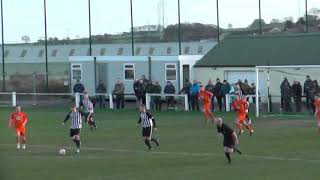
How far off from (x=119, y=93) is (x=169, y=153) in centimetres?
2195

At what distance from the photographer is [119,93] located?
45.4 metres

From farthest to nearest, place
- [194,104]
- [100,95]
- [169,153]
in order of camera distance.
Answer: [100,95], [194,104], [169,153]

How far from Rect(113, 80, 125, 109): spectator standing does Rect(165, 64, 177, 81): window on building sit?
3194 mm

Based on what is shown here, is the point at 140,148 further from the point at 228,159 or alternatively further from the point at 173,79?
the point at 173,79

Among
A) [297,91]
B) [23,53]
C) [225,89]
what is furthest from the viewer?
[23,53]

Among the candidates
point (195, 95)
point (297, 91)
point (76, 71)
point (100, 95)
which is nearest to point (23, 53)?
point (76, 71)

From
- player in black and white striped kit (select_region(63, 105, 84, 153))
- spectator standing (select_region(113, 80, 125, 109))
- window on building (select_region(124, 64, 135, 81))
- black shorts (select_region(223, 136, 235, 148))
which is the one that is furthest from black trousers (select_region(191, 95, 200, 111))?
black shorts (select_region(223, 136, 235, 148))

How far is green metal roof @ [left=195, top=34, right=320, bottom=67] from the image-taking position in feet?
143

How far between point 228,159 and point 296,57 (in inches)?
947

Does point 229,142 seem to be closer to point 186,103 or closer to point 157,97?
point 186,103

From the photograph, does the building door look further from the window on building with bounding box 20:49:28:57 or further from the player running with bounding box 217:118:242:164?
the window on building with bounding box 20:49:28:57

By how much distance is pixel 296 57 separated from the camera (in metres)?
43.8

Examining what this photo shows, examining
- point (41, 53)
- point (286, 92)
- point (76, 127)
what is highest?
point (41, 53)

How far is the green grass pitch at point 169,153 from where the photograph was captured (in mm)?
18688
